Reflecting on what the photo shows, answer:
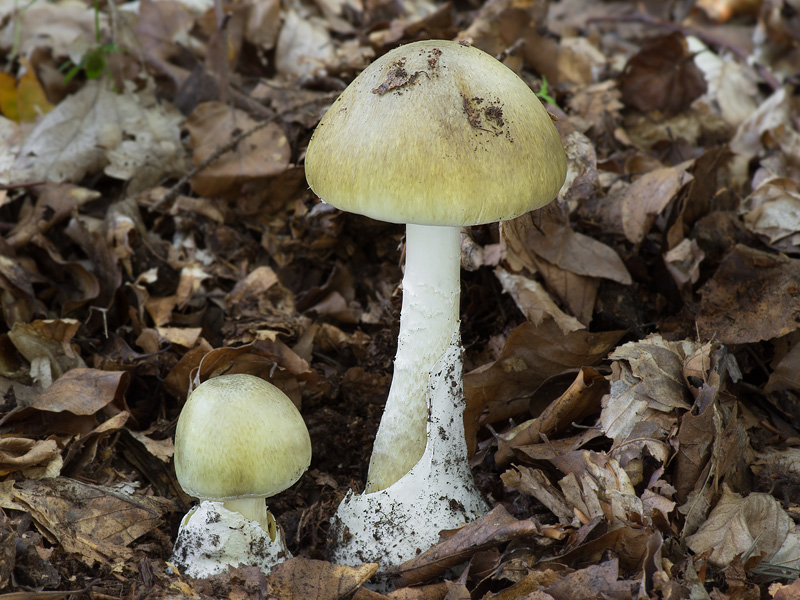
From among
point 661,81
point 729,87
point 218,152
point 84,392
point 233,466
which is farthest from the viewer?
point 729,87

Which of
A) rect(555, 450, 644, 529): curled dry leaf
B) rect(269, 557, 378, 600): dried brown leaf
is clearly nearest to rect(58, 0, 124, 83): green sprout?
rect(269, 557, 378, 600): dried brown leaf

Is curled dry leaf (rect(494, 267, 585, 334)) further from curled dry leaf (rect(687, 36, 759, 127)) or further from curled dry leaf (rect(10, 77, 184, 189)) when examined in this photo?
curled dry leaf (rect(687, 36, 759, 127))

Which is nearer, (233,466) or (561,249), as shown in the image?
(233,466)

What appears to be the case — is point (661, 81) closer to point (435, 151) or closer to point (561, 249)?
point (561, 249)

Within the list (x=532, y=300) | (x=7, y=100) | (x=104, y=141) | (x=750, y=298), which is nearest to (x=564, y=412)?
(x=532, y=300)

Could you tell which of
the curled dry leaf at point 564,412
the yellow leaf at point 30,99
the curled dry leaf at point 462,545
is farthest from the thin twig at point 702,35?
the yellow leaf at point 30,99

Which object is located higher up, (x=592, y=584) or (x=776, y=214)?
(x=776, y=214)
